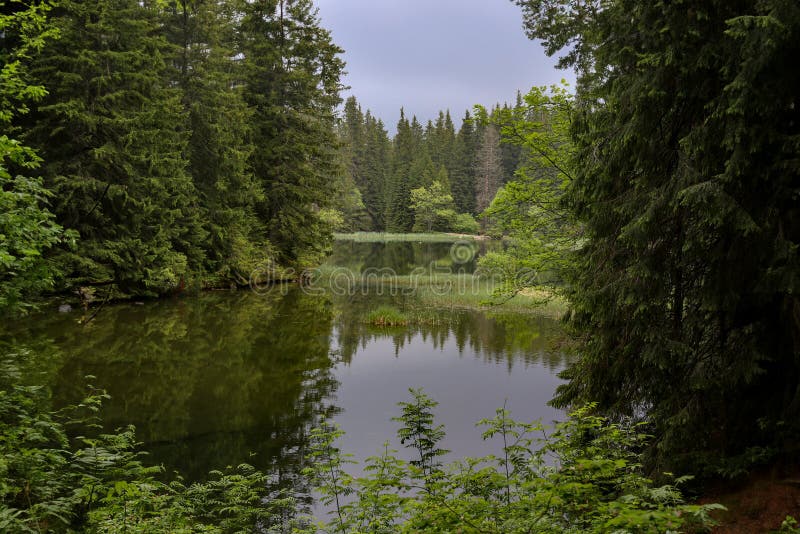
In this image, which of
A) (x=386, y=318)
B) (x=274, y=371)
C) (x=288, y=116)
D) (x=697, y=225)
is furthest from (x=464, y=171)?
(x=697, y=225)

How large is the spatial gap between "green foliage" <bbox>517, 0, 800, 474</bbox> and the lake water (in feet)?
14.0

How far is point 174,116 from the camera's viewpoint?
22.1 metres

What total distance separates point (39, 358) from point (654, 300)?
43.4 feet

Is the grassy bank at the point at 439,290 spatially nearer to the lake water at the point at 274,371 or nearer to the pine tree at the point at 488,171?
the lake water at the point at 274,371

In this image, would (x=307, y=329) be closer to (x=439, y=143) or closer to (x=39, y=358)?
(x=39, y=358)

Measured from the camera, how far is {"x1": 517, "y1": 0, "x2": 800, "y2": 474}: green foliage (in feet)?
14.9

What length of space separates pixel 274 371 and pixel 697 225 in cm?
1073

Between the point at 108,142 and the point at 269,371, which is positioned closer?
the point at 269,371

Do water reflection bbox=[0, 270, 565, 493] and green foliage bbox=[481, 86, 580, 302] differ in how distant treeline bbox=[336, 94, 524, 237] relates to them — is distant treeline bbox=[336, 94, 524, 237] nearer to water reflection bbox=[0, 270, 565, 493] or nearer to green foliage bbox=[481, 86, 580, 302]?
water reflection bbox=[0, 270, 565, 493]

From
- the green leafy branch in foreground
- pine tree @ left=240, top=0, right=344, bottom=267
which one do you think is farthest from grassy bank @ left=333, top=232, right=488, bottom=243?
the green leafy branch in foreground

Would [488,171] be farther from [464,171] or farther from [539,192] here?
[539,192]

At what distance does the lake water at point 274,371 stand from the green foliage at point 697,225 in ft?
14.0

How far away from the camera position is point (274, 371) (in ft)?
43.3

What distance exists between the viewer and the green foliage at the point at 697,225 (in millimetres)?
4555
